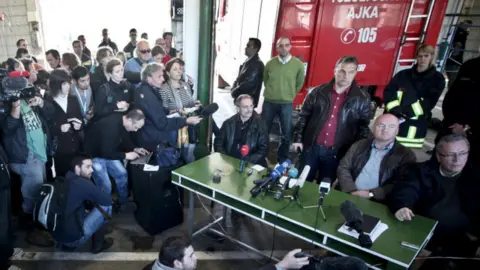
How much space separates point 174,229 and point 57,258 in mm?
1155

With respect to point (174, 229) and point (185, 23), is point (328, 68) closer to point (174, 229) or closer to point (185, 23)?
point (185, 23)

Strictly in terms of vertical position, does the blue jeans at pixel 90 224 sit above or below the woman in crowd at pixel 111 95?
below

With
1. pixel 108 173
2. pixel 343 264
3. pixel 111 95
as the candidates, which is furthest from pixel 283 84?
pixel 343 264

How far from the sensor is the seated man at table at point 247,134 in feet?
11.6

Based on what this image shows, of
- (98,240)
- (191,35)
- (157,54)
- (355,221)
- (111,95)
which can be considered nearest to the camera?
(355,221)

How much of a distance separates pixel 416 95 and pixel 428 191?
5.92 ft

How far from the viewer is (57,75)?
3.30m

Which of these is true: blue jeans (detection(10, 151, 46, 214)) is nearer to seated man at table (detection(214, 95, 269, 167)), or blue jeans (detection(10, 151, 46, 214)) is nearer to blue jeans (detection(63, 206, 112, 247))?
blue jeans (detection(63, 206, 112, 247))

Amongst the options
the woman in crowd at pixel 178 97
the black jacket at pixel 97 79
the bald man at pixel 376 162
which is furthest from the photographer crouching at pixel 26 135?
the bald man at pixel 376 162

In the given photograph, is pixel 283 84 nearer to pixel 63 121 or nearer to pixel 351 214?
pixel 351 214

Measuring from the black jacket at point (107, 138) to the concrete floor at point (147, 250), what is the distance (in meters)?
0.86

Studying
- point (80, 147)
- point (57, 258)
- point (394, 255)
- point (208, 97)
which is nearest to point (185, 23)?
point (208, 97)

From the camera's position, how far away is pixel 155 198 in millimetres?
3330

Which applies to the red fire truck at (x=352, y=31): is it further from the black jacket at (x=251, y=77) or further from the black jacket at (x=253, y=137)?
the black jacket at (x=253, y=137)
